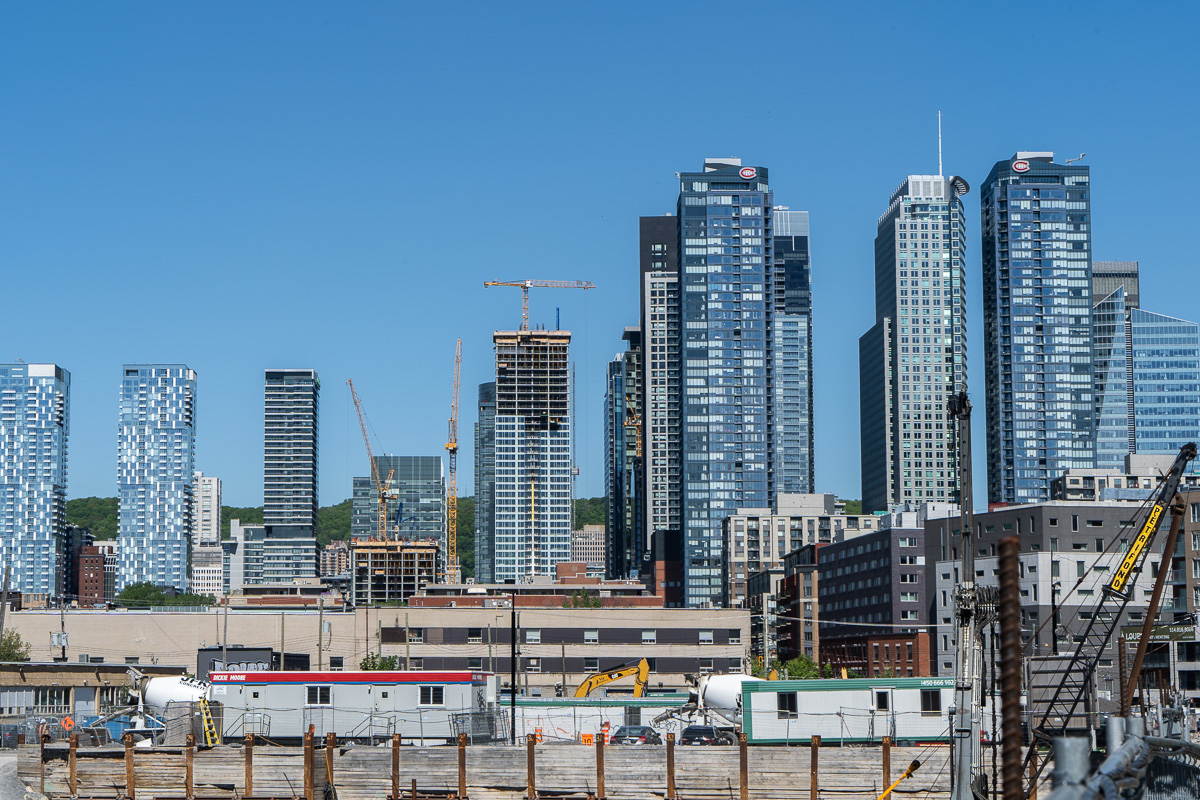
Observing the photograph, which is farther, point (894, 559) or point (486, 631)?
point (894, 559)

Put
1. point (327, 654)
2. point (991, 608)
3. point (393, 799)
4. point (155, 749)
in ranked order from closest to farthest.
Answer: point (991, 608) < point (393, 799) < point (155, 749) < point (327, 654)

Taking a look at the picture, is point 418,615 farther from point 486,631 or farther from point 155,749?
point 155,749

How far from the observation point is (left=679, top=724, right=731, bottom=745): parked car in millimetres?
67562

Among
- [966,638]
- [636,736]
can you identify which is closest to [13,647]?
[636,736]

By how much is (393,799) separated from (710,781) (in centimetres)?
1325

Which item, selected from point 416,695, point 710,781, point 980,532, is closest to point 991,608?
point 710,781

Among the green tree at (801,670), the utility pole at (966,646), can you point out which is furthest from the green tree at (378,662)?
the utility pole at (966,646)

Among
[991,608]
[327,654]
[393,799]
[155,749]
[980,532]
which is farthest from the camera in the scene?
[980,532]

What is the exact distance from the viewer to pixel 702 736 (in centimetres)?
6819

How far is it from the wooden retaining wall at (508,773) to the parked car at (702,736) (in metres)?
6.97

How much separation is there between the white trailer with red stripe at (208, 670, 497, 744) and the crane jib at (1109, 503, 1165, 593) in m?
31.4

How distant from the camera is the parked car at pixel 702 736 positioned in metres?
67.6

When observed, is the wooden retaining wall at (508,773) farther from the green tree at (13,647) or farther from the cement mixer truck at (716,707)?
the green tree at (13,647)

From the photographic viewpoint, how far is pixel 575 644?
527ft
